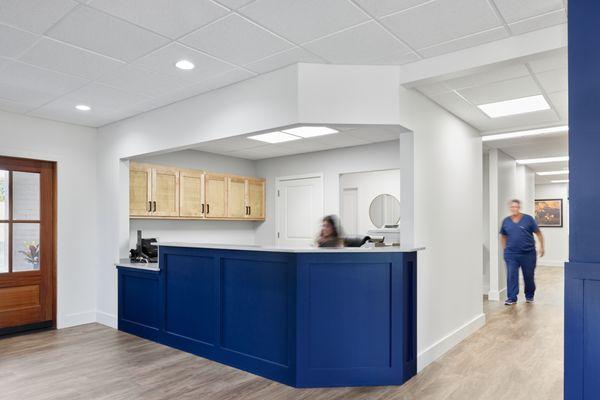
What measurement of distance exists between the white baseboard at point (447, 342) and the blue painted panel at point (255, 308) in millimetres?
1212

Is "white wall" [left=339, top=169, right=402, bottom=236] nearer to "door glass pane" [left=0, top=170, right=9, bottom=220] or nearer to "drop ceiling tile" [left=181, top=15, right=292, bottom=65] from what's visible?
"drop ceiling tile" [left=181, top=15, right=292, bottom=65]

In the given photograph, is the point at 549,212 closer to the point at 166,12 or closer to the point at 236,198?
the point at 236,198

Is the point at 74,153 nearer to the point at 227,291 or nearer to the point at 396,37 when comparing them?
the point at 227,291

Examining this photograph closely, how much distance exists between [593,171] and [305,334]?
2.16 meters

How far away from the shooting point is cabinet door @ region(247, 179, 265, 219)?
7.03m

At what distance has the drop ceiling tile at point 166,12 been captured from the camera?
8.02 ft

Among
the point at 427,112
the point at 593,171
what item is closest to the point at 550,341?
the point at 427,112

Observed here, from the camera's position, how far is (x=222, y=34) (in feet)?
9.28

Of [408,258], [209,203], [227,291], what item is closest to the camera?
[408,258]

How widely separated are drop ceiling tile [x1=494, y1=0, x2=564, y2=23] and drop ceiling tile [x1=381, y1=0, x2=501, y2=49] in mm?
67

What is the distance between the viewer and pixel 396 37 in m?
2.87

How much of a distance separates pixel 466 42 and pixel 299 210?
13.9 feet

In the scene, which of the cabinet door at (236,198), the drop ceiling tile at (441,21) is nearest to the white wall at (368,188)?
the cabinet door at (236,198)

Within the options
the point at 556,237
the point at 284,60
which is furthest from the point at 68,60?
the point at 556,237
